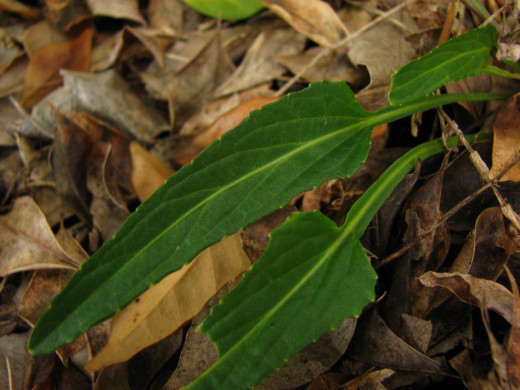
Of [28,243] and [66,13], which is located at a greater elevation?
[66,13]

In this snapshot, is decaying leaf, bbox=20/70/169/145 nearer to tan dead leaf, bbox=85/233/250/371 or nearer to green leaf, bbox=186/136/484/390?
tan dead leaf, bbox=85/233/250/371

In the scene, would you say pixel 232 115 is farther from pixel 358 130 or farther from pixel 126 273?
pixel 126 273

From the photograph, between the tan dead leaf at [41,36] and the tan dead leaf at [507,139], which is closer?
the tan dead leaf at [507,139]

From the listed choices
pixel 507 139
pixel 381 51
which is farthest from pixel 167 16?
pixel 507 139

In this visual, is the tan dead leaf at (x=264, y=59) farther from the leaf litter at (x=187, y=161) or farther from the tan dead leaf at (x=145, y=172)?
the tan dead leaf at (x=145, y=172)

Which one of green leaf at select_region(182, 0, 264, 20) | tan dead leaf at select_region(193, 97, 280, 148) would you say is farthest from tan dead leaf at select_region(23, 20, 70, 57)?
tan dead leaf at select_region(193, 97, 280, 148)

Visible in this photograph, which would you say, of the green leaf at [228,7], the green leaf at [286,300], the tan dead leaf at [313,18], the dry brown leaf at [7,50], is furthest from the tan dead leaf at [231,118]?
the dry brown leaf at [7,50]

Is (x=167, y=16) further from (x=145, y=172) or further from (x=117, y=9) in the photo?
(x=145, y=172)

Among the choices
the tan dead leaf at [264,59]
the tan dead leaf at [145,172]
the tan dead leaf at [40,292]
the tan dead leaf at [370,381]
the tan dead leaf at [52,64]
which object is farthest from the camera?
the tan dead leaf at [52,64]

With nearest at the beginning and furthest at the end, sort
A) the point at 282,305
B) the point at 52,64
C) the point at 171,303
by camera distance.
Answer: the point at 282,305, the point at 171,303, the point at 52,64
